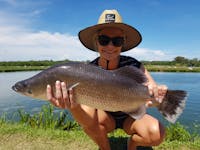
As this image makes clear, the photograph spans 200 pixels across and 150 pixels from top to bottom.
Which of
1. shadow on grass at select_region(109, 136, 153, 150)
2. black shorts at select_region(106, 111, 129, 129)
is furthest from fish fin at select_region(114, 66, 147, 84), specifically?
shadow on grass at select_region(109, 136, 153, 150)

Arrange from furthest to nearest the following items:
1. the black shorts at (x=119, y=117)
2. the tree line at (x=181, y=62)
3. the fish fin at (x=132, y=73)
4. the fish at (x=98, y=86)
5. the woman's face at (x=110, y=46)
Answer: the tree line at (x=181, y=62) < the black shorts at (x=119, y=117) < the woman's face at (x=110, y=46) < the fish fin at (x=132, y=73) < the fish at (x=98, y=86)

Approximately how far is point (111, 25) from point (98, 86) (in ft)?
3.58

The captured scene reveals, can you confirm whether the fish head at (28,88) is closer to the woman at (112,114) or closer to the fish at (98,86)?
the fish at (98,86)

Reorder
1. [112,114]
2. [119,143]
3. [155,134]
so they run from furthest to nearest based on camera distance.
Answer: [119,143] → [112,114] → [155,134]

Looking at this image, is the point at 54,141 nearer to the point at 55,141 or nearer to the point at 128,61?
the point at 55,141

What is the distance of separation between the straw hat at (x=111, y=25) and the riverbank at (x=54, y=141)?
138 centimetres

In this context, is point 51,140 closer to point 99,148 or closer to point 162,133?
point 99,148

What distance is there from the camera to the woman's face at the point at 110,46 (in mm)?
3658

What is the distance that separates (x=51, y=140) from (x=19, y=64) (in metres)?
89.3

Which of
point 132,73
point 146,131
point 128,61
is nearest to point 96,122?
point 146,131

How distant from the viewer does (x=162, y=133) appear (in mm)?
3602

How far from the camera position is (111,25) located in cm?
367

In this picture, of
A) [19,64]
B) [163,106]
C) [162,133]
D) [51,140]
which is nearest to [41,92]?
[163,106]

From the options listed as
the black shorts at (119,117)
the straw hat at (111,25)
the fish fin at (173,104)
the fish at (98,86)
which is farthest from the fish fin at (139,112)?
the straw hat at (111,25)
